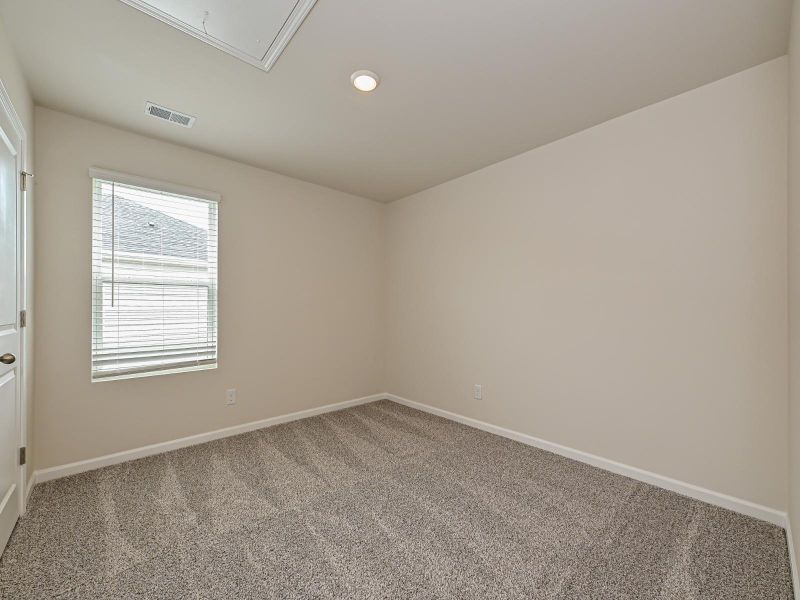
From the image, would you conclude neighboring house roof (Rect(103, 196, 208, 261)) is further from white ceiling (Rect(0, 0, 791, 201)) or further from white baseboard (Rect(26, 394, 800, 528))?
white baseboard (Rect(26, 394, 800, 528))

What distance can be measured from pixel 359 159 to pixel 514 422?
269 cm

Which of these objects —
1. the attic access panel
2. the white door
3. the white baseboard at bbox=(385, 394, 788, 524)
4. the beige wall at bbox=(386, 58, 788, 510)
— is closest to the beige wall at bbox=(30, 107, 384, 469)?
the white door

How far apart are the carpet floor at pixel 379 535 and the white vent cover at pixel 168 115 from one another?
247cm

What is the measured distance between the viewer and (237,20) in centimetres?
165

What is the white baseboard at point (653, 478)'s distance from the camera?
1971 mm

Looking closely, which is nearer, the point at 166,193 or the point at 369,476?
the point at 369,476

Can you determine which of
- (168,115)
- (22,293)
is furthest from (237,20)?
(22,293)

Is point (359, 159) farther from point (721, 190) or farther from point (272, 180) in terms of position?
point (721, 190)

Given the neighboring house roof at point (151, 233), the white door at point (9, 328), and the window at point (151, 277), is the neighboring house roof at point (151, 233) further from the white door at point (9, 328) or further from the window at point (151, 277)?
the white door at point (9, 328)

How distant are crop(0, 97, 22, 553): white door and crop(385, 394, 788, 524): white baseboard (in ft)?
10.2

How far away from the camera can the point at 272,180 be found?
3.52m

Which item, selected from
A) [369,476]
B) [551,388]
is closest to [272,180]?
[369,476]

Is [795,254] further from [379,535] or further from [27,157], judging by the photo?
[27,157]

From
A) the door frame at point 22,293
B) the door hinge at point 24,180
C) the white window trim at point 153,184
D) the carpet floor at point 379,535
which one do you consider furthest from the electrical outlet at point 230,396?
the door hinge at point 24,180
